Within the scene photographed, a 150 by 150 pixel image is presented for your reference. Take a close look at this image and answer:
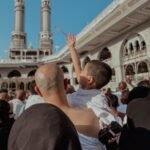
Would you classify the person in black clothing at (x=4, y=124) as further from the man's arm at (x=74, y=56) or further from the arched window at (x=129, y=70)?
the arched window at (x=129, y=70)

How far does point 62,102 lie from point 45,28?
51.4 metres

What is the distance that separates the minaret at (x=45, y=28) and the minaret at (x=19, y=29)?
3503mm

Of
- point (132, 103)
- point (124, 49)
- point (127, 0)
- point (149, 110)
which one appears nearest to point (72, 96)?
point (132, 103)

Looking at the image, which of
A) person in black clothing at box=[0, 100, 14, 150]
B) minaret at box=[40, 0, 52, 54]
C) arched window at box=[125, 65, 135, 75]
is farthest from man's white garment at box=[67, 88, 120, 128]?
minaret at box=[40, 0, 52, 54]

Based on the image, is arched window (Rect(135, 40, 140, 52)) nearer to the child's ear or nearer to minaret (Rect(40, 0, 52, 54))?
the child's ear

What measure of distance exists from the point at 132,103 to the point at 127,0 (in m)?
15.3

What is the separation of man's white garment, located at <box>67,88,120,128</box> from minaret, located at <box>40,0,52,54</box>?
155 ft

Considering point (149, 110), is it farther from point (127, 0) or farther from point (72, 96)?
point (127, 0)

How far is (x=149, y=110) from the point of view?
6.55 ft

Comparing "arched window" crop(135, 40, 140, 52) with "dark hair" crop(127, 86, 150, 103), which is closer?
"dark hair" crop(127, 86, 150, 103)

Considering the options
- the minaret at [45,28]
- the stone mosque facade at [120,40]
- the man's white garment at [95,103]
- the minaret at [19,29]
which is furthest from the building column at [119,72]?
the minaret at [19,29]

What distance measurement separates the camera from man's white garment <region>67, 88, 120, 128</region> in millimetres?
2084

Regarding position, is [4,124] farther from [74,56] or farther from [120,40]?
[120,40]

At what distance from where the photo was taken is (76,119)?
183cm
